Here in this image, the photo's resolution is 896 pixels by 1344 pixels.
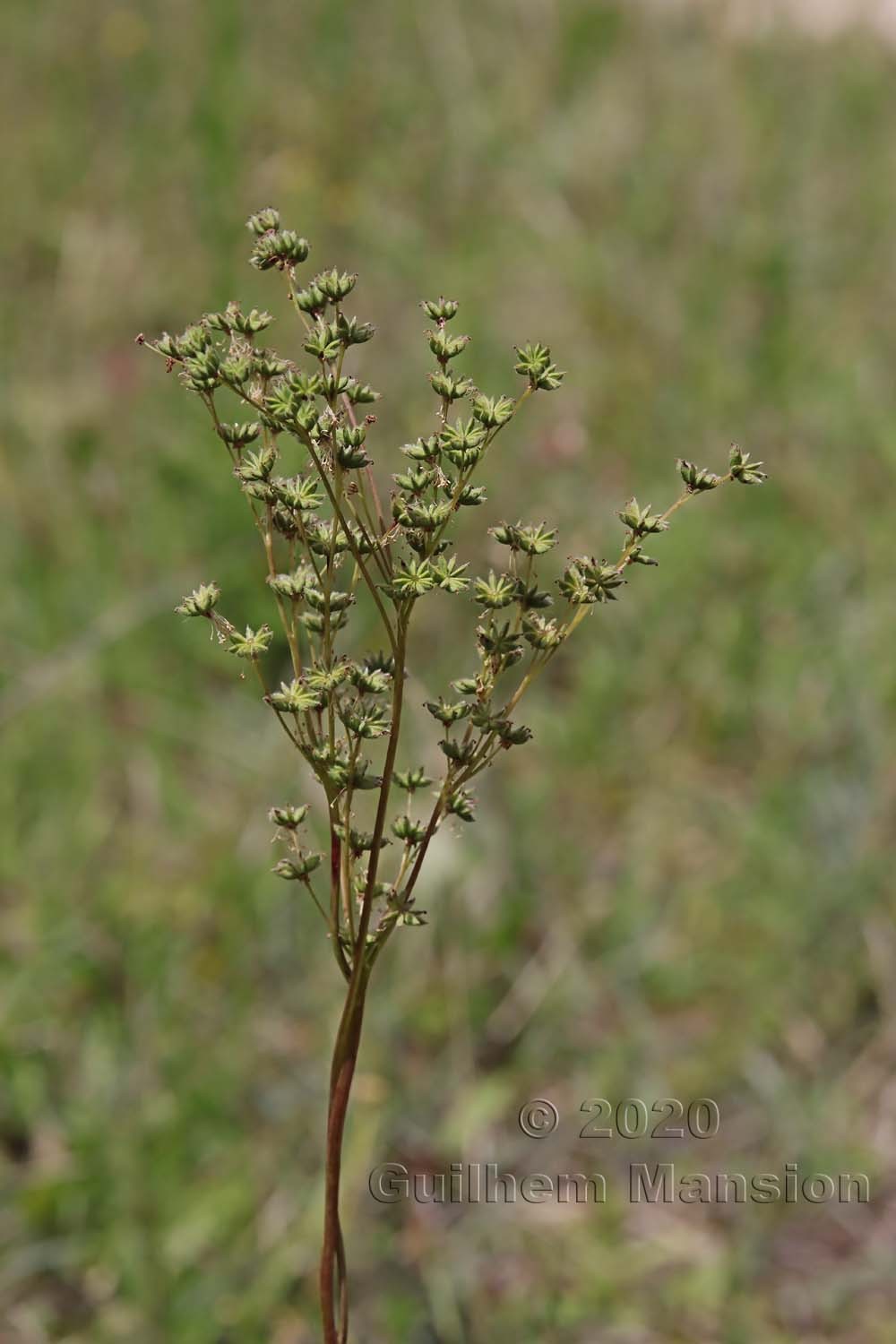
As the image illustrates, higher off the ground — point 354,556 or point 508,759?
point 508,759

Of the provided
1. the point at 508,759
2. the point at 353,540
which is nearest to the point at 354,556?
the point at 353,540

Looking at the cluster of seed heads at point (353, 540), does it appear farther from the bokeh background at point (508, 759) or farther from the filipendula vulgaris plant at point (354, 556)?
the bokeh background at point (508, 759)

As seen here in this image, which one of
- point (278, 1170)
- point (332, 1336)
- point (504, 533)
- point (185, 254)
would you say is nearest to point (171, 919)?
point (278, 1170)

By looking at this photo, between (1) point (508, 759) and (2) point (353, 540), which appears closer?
(2) point (353, 540)

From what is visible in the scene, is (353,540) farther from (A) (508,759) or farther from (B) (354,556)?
(A) (508,759)

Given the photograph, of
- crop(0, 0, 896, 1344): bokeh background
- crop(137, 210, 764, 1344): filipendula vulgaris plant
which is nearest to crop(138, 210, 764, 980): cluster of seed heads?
crop(137, 210, 764, 1344): filipendula vulgaris plant

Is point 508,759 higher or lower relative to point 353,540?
higher

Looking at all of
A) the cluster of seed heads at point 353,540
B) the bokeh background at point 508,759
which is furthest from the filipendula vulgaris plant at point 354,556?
the bokeh background at point 508,759

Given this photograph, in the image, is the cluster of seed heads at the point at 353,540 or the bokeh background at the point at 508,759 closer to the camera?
the cluster of seed heads at the point at 353,540

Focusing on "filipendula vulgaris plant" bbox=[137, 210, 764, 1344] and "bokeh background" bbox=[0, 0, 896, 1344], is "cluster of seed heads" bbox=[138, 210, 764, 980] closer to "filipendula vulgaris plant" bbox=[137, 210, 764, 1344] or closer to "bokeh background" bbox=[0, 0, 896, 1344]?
"filipendula vulgaris plant" bbox=[137, 210, 764, 1344]

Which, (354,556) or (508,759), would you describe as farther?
(508,759)
